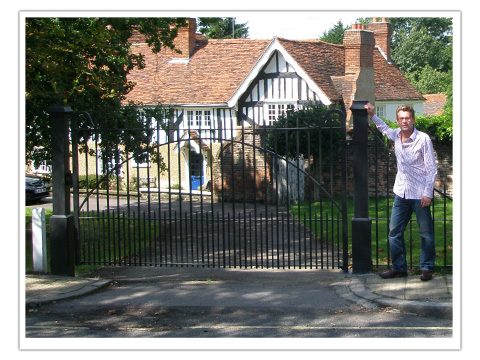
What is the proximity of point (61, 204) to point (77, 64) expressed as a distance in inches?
166

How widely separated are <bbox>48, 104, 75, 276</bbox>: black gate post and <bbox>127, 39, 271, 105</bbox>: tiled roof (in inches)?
768

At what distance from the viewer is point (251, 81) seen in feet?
89.5

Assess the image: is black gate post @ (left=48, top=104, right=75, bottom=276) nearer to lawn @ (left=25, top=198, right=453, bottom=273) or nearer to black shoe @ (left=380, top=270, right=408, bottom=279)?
lawn @ (left=25, top=198, right=453, bottom=273)

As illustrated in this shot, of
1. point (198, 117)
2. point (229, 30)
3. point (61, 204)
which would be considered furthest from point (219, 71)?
point (229, 30)

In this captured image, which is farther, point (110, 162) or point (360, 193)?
point (110, 162)

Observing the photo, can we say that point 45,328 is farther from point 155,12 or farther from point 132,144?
point 132,144

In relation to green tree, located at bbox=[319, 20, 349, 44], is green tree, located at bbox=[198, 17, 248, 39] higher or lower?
lower

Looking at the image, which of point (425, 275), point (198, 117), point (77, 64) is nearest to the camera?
point (425, 275)

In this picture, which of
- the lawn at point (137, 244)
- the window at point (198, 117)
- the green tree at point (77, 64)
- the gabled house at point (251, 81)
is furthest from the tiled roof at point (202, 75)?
the green tree at point (77, 64)

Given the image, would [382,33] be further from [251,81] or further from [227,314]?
[227,314]

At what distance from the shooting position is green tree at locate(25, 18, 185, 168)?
36.9ft

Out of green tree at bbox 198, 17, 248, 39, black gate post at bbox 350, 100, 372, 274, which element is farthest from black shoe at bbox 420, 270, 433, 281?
green tree at bbox 198, 17, 248, 39

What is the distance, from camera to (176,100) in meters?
29.2
